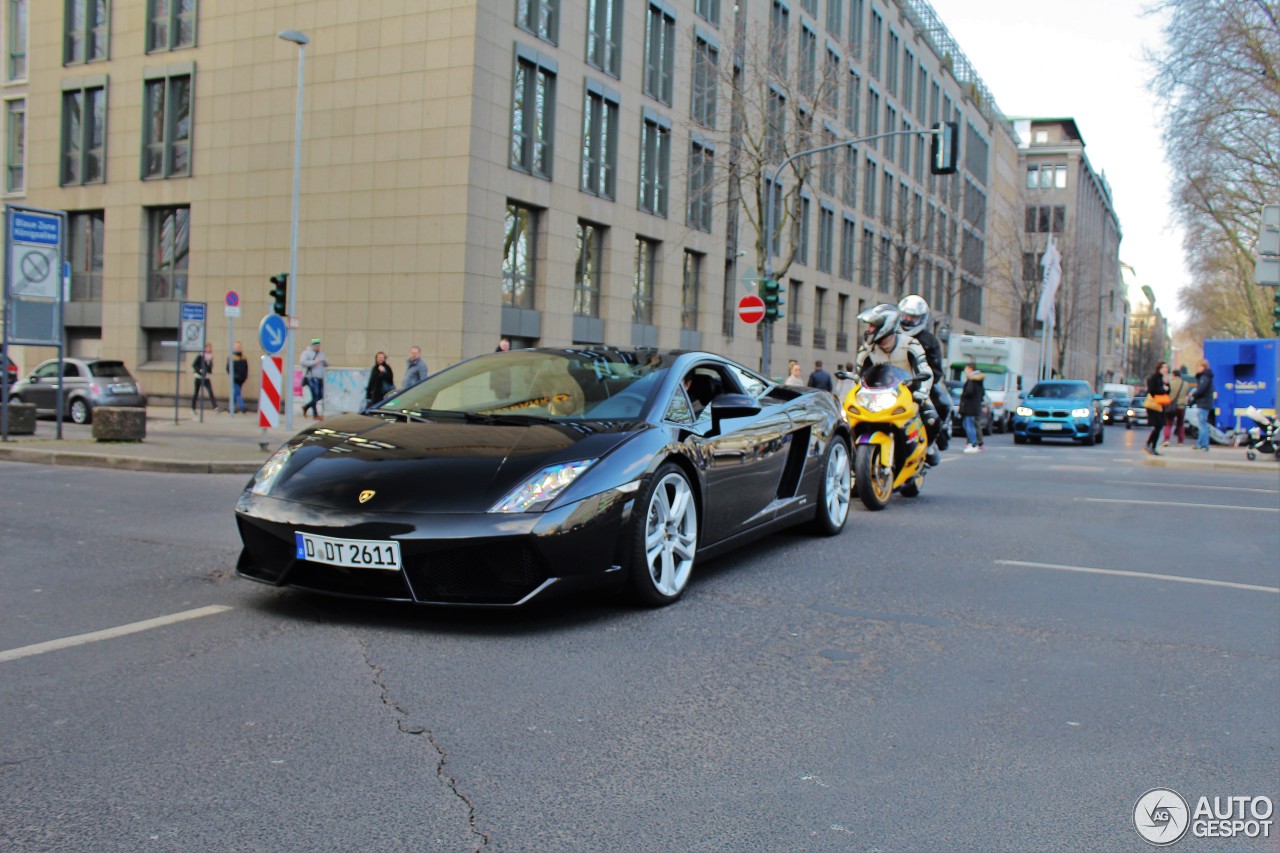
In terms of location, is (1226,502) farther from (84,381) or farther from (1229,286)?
(1229,286)

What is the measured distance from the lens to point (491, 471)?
16.2 feet

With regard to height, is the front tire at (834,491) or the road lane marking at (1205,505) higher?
the front tire at (834,491)

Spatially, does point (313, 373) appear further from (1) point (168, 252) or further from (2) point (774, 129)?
(2) point (774, 129)

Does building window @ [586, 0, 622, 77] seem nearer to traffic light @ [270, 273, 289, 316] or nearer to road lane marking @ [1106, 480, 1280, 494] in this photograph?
traffic light @ [270, 273, 289, 316]

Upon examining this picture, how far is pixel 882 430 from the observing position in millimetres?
10016

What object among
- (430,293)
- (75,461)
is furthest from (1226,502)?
(430,293)

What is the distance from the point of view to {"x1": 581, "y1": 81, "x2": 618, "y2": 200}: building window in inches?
1161

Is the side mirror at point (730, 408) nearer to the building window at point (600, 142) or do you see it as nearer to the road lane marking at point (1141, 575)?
the road lane marking at point (1141, 575)

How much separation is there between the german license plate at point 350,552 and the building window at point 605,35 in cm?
2649

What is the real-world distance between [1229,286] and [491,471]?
74492 mm

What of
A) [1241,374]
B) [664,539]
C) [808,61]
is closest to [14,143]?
[808,61]

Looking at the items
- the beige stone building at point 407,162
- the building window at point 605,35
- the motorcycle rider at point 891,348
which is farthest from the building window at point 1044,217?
the motorcycle rider at point 891,348

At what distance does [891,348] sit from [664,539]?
18.8 ft

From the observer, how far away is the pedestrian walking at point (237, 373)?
87.3 ft
